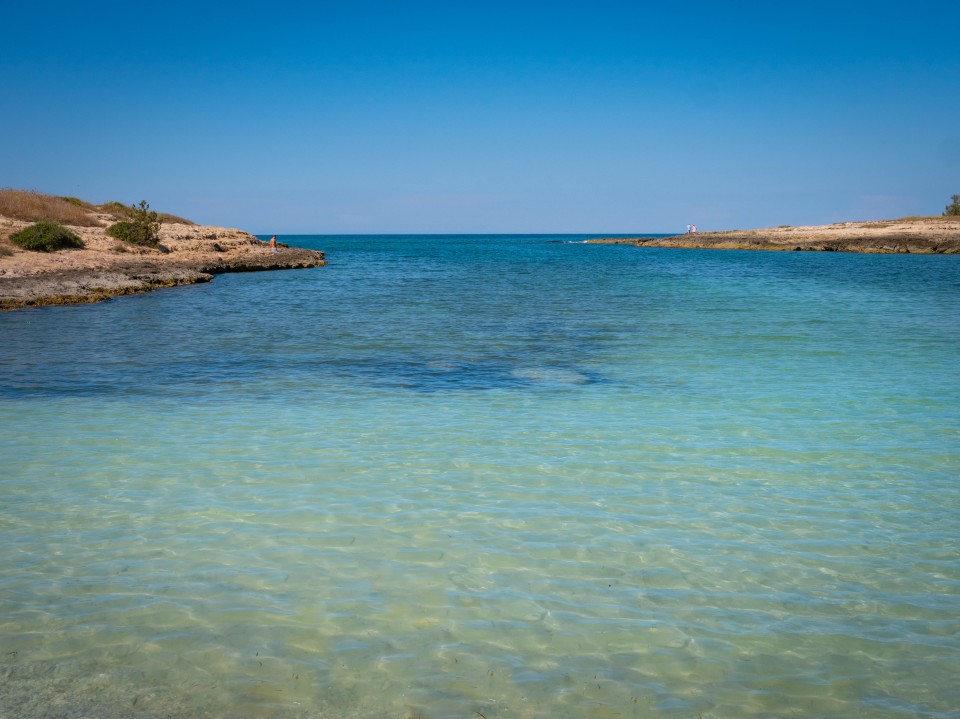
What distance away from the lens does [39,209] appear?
41.1 meters

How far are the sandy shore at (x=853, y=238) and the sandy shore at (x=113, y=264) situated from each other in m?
58.4

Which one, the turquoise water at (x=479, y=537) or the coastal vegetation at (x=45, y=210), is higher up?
the coastal vegetation at (x=45, y=210)

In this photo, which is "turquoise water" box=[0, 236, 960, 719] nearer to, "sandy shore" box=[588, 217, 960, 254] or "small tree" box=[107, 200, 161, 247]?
"small tree" box=[107, 200, 161, 247]

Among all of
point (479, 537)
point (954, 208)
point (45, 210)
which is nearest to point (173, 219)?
point (45, 210)

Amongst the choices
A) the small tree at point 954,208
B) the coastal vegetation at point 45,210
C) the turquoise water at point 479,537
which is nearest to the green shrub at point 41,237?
the coastal vegetation at point 45,210

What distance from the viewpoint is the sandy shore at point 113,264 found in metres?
27.4

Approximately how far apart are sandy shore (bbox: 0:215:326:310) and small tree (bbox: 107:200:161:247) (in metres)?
0.68

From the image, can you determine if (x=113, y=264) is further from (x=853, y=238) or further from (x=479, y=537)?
(x=853, y=238)

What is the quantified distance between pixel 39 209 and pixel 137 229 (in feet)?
16.9

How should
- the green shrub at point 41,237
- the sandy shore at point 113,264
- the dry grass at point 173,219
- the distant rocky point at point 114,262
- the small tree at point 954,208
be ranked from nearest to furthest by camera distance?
the sandy shore at point 113,264 < the distant rocky point at point 114,262 < the green shrub at point 41,237 < the dry grass at point 173,219 < the small tree at point 954,208

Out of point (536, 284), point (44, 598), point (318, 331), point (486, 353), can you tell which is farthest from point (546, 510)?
point (536, 284)

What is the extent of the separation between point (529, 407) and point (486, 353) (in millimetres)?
5855

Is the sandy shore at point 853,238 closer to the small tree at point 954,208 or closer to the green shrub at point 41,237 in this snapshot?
the small tree at point 954,208

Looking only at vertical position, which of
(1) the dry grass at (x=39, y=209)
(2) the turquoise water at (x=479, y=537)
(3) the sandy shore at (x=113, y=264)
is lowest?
(2) the turquoise water at (x=479, y=537)
